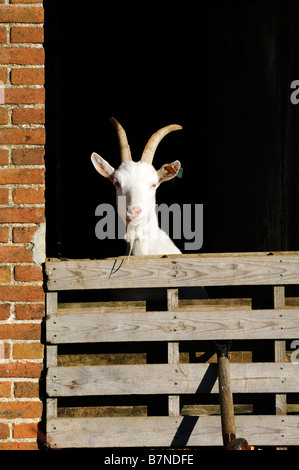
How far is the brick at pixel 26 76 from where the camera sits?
4.38 meters

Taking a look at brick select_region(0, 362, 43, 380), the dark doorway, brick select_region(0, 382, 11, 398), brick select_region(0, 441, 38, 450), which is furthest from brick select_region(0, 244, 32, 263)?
the dark doorway

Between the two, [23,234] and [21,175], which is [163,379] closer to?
[23,234]

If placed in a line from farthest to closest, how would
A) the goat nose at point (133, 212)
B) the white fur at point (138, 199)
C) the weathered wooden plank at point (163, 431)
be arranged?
1. the white fur at point (138, 199)
2. the goat nose at point (133, 212)
3. the weathered wooden plank at point (163, 431)

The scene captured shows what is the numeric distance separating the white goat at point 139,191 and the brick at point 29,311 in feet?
3.86

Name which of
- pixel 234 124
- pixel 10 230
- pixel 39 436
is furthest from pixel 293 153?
pixel 39 436

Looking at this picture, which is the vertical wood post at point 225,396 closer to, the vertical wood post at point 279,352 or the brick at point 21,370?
the vertical wood post at point 279,352

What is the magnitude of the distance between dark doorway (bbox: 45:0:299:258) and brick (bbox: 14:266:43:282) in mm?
2883

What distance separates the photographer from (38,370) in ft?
14.4

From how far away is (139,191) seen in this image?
548 centimetres

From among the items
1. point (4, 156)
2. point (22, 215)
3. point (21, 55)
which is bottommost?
point (22, 215)

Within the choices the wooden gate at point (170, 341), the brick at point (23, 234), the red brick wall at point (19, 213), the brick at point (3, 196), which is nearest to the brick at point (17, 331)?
the red brick wall at point (19, 213)

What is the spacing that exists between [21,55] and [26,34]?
140mm

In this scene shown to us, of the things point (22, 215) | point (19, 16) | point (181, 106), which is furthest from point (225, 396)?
point (181, 106)
